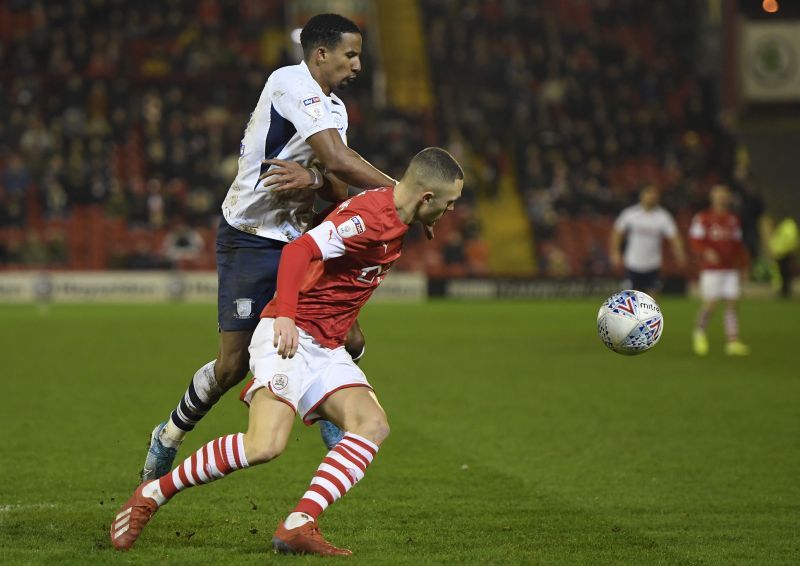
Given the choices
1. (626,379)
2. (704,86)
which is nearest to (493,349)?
(626,379)

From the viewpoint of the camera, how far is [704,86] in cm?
3238

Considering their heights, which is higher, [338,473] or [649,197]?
[649,197]

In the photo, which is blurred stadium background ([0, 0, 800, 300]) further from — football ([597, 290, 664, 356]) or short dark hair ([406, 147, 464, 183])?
short dark hair ([406, 147, 464, 183])

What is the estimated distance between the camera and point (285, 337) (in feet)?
15.8

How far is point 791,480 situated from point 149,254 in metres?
20.1

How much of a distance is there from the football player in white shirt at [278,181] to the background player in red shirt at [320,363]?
38cm

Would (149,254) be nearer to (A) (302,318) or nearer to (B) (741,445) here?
(B) (741,445)

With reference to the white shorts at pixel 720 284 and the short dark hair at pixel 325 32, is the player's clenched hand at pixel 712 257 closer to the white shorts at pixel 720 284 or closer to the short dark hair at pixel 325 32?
the white shorts at pixel 720 284

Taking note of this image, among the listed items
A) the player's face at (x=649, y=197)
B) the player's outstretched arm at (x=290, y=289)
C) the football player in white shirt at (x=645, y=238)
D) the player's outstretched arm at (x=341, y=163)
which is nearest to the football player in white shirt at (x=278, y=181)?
the player's outstretched arm at (x=341, y=163)

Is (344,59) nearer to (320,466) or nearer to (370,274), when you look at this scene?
(370,274)

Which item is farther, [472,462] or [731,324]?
[731,324]

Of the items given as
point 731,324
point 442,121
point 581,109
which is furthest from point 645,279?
point 581,109

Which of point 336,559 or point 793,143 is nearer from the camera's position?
point 336,559

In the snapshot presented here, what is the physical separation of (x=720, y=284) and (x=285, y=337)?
37.8 ft
